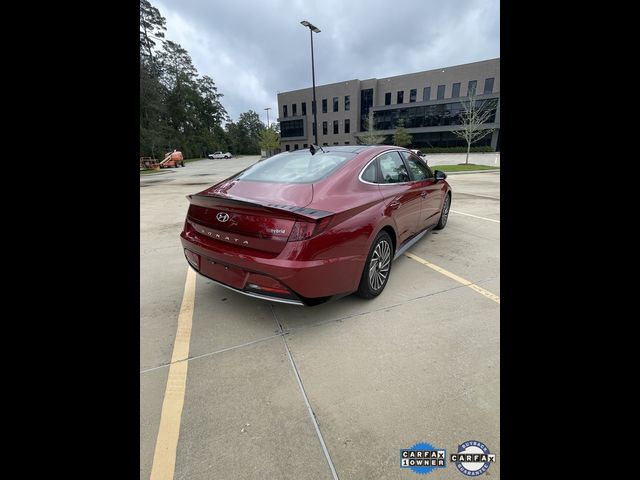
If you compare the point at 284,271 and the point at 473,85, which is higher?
the point at 473,85

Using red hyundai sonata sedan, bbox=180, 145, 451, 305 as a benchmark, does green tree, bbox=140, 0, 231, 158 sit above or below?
above

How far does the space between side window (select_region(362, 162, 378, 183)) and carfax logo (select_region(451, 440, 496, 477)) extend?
2181 millimetres

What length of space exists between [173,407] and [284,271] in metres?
1.08

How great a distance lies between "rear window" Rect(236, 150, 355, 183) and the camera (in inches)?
112

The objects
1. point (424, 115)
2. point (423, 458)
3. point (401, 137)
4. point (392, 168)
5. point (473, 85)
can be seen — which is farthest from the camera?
point (424, 115)

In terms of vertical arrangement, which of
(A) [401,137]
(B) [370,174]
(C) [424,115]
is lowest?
(B) [370,174]

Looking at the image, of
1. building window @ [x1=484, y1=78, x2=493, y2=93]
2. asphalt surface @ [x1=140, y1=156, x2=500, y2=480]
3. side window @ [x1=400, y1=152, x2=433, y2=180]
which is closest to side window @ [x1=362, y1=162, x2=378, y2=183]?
side window @ [x1=400, y1=152, x2=433, y2=180]

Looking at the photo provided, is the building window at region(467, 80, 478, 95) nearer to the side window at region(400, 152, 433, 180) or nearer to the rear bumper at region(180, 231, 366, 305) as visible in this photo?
the side window at region(400, 152, 433, 180)

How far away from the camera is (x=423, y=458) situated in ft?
5.05

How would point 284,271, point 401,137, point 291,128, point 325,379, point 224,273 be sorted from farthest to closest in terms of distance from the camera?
1. point 291,128
2. point 401,137
3. point 224,273
4. point 284,271
5. point 325,379

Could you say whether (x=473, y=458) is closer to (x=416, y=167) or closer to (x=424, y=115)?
(x=416, y=167)

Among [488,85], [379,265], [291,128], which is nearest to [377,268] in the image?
[379,265]
